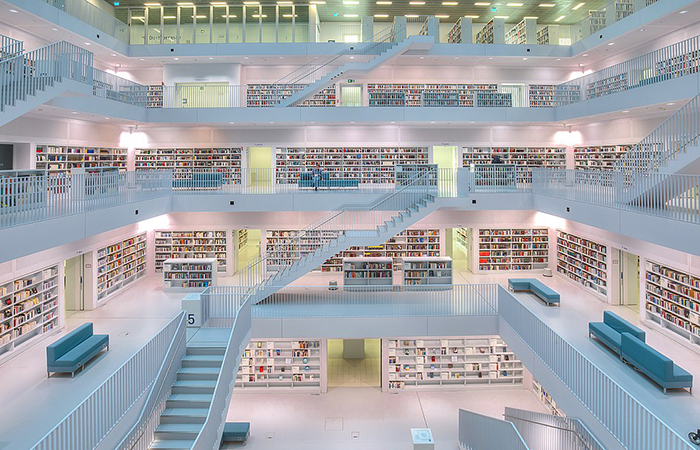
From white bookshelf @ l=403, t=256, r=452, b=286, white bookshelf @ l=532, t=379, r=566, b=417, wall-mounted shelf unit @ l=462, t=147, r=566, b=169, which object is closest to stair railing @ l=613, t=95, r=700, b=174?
white bookshelf @ l=403, t=256, r=452, b=286

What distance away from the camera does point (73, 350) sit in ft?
27.7

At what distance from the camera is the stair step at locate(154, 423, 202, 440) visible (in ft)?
25.0

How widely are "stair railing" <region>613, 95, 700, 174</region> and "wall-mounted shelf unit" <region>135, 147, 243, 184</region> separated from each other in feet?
39.7

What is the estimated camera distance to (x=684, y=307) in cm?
988

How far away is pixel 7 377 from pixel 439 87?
1525cm

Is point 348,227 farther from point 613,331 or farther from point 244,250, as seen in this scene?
point 613,331

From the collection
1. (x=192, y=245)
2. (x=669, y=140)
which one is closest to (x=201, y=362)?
(x=192, y=245)

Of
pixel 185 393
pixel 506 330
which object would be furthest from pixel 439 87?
pixel 185 393

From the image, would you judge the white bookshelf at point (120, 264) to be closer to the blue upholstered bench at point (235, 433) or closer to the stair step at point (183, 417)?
the blue upholstered bench at point (235, 433)

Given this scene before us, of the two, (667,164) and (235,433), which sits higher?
(667,164)

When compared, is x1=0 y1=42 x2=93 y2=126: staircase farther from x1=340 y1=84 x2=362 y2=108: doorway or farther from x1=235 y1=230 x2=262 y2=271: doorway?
x1=340 y1=84 x2=362 y2=108: doorway

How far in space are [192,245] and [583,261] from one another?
12.1m

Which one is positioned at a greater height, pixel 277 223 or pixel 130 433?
pixel 277 223

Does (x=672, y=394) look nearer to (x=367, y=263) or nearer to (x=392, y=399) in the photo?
(x=392, y=399)
